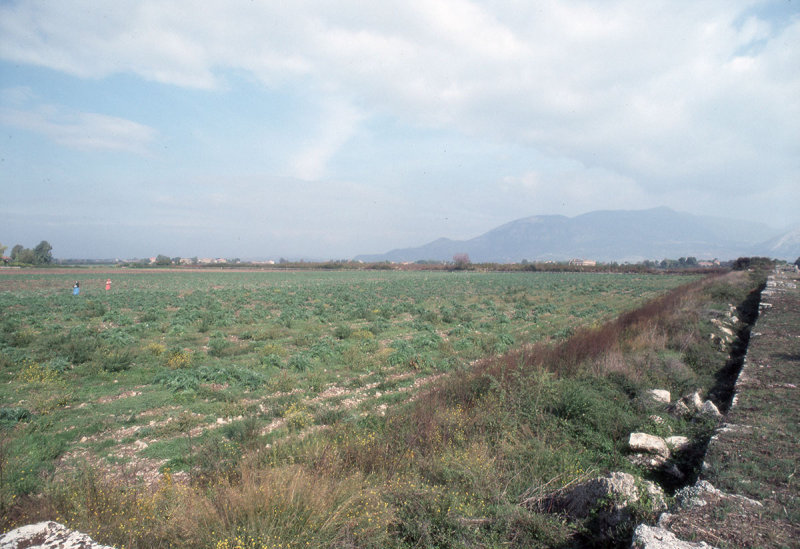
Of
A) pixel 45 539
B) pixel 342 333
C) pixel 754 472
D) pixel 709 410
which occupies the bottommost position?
pixel 342 333

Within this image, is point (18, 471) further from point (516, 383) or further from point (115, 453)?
point (516, 383)

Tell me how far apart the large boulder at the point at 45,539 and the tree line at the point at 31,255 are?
13063cm

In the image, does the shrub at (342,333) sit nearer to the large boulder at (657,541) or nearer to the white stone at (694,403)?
the white stone at (694,403)

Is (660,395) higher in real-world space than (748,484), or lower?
lower

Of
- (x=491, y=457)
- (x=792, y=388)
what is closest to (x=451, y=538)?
(x=491, y=457)

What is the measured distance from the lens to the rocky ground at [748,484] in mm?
3316

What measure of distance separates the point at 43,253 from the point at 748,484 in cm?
15498

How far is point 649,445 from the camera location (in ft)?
18.8

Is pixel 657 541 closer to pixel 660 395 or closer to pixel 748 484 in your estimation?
pixel 748 484

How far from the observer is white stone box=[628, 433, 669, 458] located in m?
5.71

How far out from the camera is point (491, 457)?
557cm

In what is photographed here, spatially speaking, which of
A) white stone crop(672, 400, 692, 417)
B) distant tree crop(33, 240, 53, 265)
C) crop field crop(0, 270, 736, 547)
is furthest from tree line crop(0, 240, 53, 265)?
white stone crop(672, 400, 692, 417)

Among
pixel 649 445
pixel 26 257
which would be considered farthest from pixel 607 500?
pixel 26 257

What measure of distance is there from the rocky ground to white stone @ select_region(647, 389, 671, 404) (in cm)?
116
